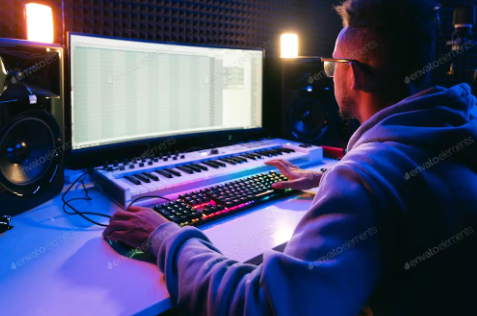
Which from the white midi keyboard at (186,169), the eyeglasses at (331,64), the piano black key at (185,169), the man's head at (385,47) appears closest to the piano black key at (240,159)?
the white midi keyboard at (186,169)

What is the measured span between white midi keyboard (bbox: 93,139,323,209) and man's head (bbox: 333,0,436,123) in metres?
0.65

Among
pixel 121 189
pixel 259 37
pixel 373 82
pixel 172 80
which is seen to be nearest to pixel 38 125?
pixel 121 189

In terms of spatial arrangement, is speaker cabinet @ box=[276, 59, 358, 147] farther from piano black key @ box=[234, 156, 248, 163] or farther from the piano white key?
the piano white key

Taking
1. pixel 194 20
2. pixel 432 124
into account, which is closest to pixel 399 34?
pixel 432 124

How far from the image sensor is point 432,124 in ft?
2.07

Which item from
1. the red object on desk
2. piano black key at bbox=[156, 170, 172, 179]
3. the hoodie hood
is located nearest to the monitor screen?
piano black key at bbox=[156, 170, 172, 179]

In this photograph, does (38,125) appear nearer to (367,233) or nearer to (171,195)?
(171,195)

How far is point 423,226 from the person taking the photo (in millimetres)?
578

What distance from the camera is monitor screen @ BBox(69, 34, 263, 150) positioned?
1293 millimetres

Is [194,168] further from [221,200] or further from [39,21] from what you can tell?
[39,21]

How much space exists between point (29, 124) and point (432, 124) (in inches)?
40.4

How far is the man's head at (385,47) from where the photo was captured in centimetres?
70

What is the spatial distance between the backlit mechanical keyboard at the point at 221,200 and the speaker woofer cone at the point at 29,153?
0.39 metres

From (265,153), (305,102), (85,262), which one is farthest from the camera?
(305,102)
